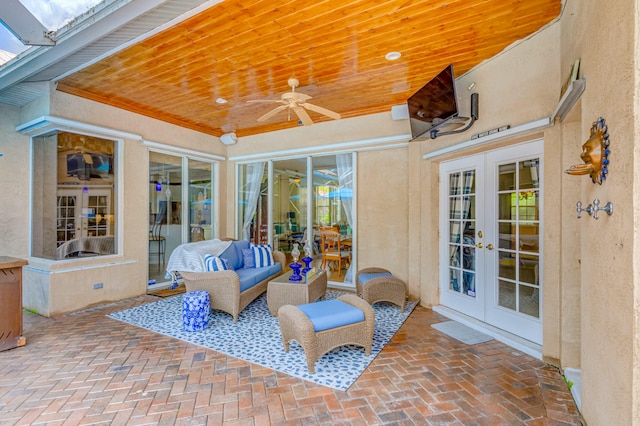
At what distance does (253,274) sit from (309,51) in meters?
3.10

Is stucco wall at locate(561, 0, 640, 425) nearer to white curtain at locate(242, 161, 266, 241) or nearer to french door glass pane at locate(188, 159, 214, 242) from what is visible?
white curtain at locate(242, 161, 266, 241)

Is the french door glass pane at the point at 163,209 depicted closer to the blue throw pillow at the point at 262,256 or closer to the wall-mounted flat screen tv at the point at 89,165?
the wall-mounted flat screen tv at the point at 89,165

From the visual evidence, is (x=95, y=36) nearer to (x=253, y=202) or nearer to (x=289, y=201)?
(x=289, y=201)

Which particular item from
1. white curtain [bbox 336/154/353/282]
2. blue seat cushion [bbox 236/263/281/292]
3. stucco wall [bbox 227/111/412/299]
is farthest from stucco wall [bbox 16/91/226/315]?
white curtain [bbox 336/154/353/282]

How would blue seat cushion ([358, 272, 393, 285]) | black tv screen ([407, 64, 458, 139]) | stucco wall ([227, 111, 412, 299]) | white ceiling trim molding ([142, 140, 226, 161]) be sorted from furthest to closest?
white ceiling trim molding ([142, 140, 226, 161]) < stucco wall ([227, 111, 412, 299]) < blue seat cushion ([358, 272, 393, 285]) < black tv screen ([407, 64, 458, 139])

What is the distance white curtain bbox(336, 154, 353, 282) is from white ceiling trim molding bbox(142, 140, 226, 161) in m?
2.83

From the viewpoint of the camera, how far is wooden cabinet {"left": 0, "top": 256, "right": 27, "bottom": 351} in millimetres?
3178

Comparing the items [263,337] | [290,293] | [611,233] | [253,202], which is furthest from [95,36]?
[611,233]

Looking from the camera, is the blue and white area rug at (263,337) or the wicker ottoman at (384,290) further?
the wicker ottoman at (384,290)

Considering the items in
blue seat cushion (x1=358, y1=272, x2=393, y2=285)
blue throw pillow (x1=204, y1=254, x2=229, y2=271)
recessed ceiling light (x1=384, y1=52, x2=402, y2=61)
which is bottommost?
blue seat cushion (x1=358, y1=272, x2=393, y2=285)

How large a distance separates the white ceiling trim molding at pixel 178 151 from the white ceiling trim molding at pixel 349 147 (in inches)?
33.6

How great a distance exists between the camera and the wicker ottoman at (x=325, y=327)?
9.07 ft

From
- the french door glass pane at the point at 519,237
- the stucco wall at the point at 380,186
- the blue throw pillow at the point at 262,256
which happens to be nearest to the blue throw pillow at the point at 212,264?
the blue throw pillow at the point at 262,256

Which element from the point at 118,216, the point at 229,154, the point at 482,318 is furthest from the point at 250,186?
the point at 482,318
